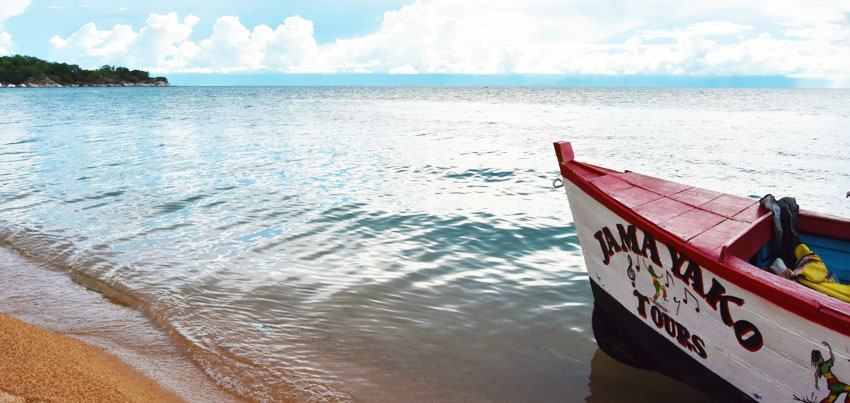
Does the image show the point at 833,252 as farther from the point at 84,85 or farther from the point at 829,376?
the point at 84,85

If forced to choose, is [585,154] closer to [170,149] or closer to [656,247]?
[170,149]

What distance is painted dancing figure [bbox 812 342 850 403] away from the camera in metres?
3.16

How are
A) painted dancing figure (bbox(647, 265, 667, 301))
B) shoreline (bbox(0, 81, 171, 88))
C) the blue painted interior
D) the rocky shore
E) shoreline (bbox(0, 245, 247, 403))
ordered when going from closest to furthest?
shoreline (bbox(0, 245, 247, 403)), painted dancing figure (bbox(647, 265, 667, 301)), the blue painted interior, shoreline (bbox(0, 81, 171, 88)), the rocky shore

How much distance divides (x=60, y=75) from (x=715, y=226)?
606ft

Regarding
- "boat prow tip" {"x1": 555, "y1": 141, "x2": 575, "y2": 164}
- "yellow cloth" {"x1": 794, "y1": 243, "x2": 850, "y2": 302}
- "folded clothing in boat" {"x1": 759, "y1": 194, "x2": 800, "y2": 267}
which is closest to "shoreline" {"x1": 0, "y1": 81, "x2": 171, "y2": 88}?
"boat prow tip" {"x1": 555, "y1": 141, "x2": 575, "y2": 164}

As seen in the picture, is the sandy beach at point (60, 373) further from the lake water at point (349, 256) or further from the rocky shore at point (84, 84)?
the rocky shore at point (84, 84)

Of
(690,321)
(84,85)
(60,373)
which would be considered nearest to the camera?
(60,373)

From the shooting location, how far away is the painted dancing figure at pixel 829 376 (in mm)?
3156

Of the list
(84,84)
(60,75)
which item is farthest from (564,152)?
(84,84)

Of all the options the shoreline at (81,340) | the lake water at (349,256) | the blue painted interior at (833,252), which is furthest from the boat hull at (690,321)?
the shoreline at (81,340)

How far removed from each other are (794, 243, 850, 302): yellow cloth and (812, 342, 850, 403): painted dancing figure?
0.87m

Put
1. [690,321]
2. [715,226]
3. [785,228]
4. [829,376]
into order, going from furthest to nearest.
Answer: [785,228]
[715,226]
[690,321]
[829,376]

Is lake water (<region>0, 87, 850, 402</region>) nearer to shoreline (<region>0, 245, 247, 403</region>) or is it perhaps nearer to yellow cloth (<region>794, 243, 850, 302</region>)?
shoreline (<region>0, 245, 247, 403</region>)

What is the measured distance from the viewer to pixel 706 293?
382 cm
